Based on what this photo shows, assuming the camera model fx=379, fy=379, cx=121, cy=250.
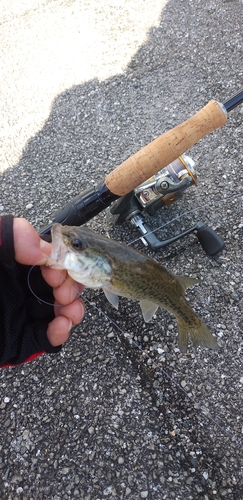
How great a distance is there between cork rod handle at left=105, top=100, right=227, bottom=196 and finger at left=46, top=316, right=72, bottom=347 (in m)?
0.94

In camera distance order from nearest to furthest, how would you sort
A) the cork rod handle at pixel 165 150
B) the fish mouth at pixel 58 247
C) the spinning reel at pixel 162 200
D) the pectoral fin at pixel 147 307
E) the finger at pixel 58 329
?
the fish mouth at pixel 58 247
the pectoral fin at pixel 147 307
the finger at pixel 58 329
the cork rod handle at pixel 165 150
the spinning reel at pixel 162 200

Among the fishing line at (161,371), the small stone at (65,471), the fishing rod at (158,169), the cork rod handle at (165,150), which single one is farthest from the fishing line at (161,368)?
the small stone at (65,471)

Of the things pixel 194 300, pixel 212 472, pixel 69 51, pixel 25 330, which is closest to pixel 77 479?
pixel 212 472

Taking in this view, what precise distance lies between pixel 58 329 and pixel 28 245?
1.95ft

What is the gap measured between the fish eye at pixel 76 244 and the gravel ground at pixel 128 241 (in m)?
1.14

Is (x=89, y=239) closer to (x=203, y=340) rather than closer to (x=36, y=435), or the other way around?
(x=203, y=340)

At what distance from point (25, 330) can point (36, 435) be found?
731 mm

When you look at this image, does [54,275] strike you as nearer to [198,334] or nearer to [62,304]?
[62,304]

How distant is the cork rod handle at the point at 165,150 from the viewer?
260cm

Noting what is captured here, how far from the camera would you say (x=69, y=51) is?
16.3 ft

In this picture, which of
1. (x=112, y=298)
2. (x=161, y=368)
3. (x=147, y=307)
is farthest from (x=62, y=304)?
(x=161, y=368)

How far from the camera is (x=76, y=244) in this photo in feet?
6.22

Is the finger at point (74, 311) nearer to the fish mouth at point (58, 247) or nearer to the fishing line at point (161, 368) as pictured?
the fishing line at point (161, 368)

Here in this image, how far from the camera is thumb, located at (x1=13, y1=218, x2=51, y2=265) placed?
6.51ft
